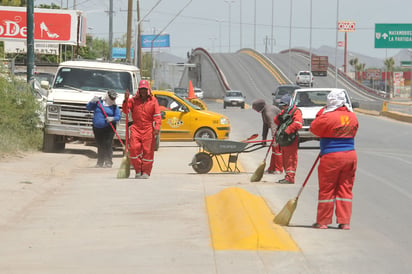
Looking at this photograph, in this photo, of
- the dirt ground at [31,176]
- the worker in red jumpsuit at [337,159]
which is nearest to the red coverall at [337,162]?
the worker in red jumpsuit at [337,159]

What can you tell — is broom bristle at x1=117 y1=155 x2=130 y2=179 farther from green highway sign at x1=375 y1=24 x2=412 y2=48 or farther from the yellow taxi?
green highway sign at x1=375 y1=24 x2=412 y2=48

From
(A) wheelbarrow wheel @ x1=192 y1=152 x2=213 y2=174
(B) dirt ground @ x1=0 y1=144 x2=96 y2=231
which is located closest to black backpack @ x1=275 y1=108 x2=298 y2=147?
(A) wheelbarrow wheel @ x1=192 y1=152 x2=213 y2=174

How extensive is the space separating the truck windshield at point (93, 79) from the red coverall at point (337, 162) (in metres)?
12.3

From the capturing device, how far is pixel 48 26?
173 ft

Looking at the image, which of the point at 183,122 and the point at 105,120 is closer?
the point at 105,120

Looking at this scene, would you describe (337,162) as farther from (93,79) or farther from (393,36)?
(393,36)

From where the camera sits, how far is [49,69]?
49094mm

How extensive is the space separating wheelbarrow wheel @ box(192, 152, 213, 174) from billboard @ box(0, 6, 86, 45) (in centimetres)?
3424

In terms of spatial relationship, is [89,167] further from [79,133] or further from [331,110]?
[331,110]

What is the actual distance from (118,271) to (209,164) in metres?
9.53

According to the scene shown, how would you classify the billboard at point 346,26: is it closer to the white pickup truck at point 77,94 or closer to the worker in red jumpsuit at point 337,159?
the white pickup truck at point 77,94

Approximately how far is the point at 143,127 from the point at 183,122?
10637 millimetres

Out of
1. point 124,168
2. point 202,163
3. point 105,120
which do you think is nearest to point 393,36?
point 105,120

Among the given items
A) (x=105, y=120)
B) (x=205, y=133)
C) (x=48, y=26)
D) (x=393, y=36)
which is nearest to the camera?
(x=105, y=120)
